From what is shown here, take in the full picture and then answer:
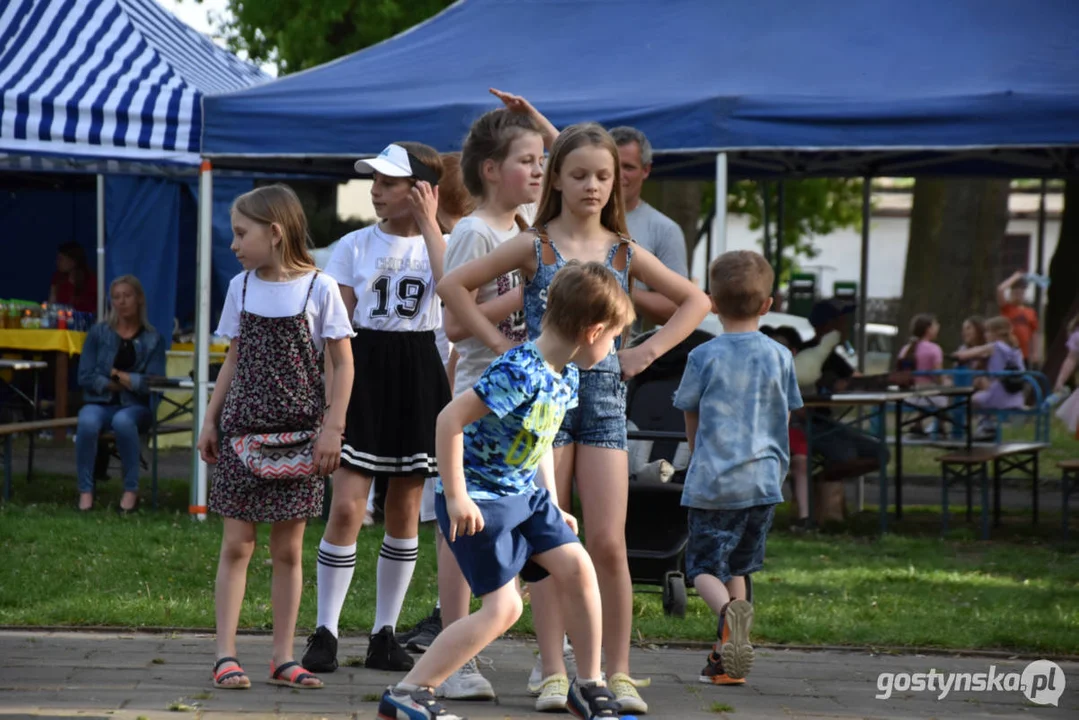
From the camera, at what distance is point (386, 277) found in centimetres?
539

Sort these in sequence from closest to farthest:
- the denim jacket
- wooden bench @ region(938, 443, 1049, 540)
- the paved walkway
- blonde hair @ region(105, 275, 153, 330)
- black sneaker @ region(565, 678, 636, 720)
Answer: black sneaker @ region(565, 678, 636, 720) → the paved walkway → wooden bench @ region(938, 443, 1049, 540) → the denim jacket → blonde hair @ region(105, 275, 153, 330)

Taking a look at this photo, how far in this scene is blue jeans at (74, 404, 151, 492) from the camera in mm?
10172

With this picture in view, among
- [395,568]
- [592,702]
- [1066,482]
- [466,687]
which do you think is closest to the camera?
[592,702]

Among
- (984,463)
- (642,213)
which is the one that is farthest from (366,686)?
(984,463)

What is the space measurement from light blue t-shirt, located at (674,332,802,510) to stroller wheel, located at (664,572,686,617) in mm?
1267

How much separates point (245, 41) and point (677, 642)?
2076 centimetres

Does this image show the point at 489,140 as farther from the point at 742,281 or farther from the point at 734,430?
the point at 734,430

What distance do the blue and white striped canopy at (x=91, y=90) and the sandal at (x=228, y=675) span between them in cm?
515

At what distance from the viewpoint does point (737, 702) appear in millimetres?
4969

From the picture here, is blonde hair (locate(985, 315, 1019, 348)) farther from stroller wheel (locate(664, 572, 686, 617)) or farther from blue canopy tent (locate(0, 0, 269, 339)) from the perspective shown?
stroller wheel (locate(664, 572, 686, 617))

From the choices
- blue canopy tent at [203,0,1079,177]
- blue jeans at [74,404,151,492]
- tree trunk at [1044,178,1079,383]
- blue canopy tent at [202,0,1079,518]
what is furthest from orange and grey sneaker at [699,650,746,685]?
tree trunk at [1044,178,1079,383]

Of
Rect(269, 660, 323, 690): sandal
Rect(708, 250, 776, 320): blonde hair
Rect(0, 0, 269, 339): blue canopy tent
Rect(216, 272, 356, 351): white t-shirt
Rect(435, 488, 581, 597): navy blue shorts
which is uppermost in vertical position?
Rect(0, 0, 269, 339): blue canopy tent

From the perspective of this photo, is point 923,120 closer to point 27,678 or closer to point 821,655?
point 821,655

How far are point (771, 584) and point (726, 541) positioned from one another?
2348 mm
